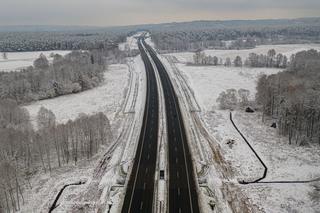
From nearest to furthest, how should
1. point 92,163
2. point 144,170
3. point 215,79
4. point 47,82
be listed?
point 144,170, point 92,163, point 47,82, point 215,79

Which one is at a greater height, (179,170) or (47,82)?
(47,82)

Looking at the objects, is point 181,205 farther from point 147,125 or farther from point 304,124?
point 304,124

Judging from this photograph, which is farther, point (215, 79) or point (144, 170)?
point (215, 79)

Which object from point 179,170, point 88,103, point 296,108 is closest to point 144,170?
point 179,170

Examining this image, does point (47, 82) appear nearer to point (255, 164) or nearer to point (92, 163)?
point (92, 163)

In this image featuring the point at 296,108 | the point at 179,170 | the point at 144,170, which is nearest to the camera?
the point at 179,170

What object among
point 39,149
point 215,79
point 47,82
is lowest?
point 39,149

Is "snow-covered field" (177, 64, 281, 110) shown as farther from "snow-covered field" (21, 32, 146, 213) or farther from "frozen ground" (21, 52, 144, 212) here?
"frozen ground" (21, 52, 144, 212)

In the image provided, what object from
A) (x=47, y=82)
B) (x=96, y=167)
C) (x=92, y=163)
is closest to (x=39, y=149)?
(x=92, y=163)
